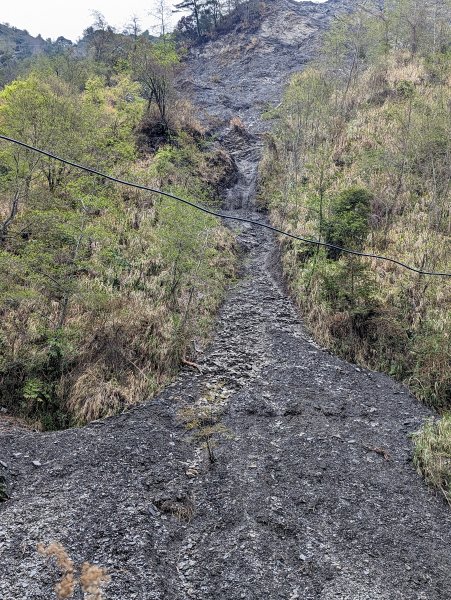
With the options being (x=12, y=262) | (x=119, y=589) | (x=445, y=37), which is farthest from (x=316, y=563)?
(x=445, y=37)

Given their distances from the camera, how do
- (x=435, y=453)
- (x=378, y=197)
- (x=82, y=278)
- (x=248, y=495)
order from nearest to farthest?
(x=248, y=495) → (x=435, y=453) → (x=82, y=278) → (x=378, y=197)

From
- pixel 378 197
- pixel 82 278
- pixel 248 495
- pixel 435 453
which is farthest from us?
pixel 378 197

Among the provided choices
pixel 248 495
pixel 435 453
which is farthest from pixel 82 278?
pixel 435 453

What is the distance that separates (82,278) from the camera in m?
10.2

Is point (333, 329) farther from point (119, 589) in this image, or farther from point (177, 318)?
point (119, 589)

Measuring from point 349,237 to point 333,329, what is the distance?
10.2ft

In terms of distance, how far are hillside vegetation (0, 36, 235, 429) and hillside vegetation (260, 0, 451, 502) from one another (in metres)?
3.59

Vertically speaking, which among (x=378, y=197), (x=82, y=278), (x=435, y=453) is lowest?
(x=435, y=453)

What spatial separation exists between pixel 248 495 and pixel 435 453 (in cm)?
322

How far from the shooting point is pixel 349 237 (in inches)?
476

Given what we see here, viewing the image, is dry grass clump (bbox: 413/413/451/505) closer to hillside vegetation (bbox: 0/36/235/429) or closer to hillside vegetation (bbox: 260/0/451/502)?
hillside vegetation (bbox: 260/0/451/502)

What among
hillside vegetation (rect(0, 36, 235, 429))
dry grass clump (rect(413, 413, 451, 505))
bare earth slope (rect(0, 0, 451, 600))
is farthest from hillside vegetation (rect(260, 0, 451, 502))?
hillside vegetation (rect(0, 36, 235, 429))

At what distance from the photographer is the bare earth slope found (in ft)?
15.7

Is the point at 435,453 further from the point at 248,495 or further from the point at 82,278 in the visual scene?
the point at 82,278
